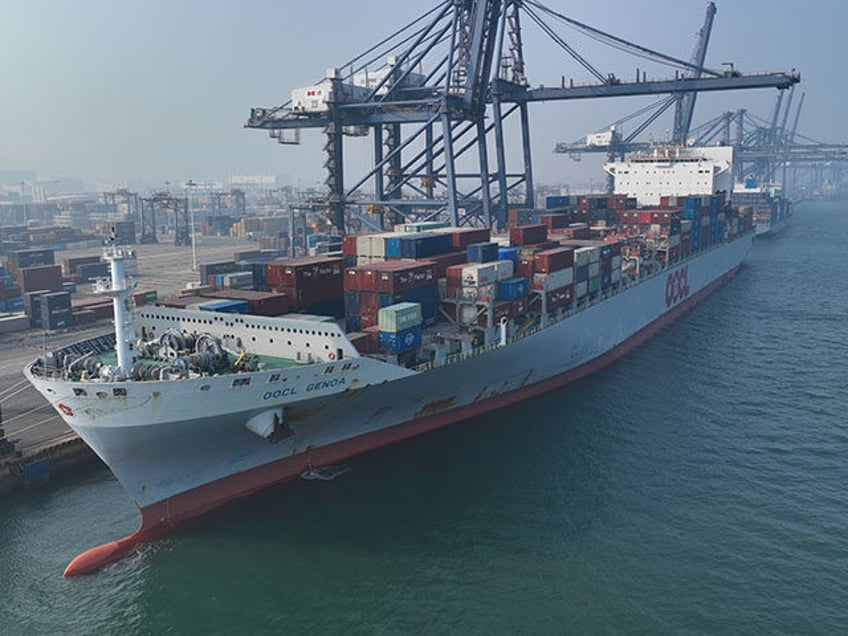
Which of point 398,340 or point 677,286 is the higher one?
point 398,340

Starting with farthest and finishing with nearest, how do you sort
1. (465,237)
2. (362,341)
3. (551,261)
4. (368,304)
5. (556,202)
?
1. (556,202)
2. (465,237)
3. (551,261)
4. (368,304)
5. (362,341)

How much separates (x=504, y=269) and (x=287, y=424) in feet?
44.9

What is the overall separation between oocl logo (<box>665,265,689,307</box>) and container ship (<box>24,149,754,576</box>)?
990cm

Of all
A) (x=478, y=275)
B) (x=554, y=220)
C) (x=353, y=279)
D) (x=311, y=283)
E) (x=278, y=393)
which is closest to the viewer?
(x=278, y=393)

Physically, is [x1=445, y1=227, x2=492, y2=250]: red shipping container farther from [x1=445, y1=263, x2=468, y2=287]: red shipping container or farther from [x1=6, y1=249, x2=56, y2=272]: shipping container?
[x1=6, y1=249, x2=56, y2=272]: shipping container

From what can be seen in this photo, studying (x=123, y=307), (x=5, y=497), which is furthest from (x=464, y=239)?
(x=5, y=497)

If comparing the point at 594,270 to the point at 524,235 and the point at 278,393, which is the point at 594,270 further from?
the point at 278,393

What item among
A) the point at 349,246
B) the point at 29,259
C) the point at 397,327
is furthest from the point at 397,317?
the point at 29,259

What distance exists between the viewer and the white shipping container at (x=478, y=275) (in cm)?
2872

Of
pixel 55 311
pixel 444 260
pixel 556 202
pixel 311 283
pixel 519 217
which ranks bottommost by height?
pixel 55 311

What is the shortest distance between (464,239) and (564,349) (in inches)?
315

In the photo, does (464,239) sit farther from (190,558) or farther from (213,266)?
(213,266)

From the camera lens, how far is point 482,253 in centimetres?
3119

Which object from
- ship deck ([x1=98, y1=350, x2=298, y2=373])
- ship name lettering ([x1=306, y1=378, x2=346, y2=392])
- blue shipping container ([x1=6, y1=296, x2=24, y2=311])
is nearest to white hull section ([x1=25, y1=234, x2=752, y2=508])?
ship name lettering ([x1=306, y1=378, x2=346, y2=392])
